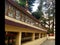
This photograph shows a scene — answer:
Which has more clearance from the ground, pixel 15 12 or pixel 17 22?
pixel 15 12

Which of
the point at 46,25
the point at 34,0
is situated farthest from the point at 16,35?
the point at 34,0

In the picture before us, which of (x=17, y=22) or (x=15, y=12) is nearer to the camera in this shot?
(x=15, y=12)
